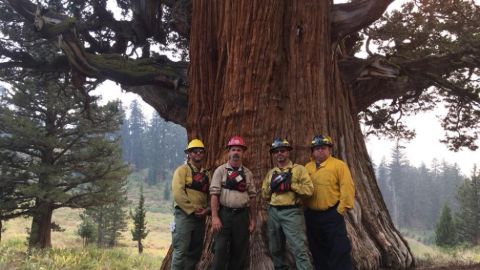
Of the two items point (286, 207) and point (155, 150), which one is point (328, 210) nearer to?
point (286, 207)

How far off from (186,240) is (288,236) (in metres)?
1.15

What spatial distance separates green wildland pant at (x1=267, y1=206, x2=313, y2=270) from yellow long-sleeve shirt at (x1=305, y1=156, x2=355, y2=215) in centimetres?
24

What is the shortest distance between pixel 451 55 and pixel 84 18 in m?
8.14

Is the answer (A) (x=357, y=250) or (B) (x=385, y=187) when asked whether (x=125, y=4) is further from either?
(B) (x=385, y=187)

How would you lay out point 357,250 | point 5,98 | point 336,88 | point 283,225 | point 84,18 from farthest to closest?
point 5,98 → point 84,18 → point 336,88 → point 357,250 → point 283,225

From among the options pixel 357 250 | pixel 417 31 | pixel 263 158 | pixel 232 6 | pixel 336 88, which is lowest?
pixel 357 250

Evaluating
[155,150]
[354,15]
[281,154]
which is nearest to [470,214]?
[354,15]

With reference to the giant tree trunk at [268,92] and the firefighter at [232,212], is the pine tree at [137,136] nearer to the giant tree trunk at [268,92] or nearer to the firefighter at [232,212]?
the giant tree trunk at [268,92]

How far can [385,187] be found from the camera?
354 feet

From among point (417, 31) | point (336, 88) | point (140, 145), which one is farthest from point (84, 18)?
point (140, 145)

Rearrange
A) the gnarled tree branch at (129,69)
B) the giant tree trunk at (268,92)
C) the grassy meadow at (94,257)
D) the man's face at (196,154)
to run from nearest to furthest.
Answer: the man's face at (196,154) → the giant tree trunk at (268,92) → the gnarled tree branch at (129,69) → the grassy meadow at (94,257)

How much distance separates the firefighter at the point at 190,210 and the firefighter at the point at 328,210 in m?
1.20

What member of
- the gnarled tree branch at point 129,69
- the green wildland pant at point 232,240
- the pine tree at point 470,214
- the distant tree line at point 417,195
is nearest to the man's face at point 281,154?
the green wildland pant at point 232,240

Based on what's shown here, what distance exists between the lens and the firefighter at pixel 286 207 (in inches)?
191
